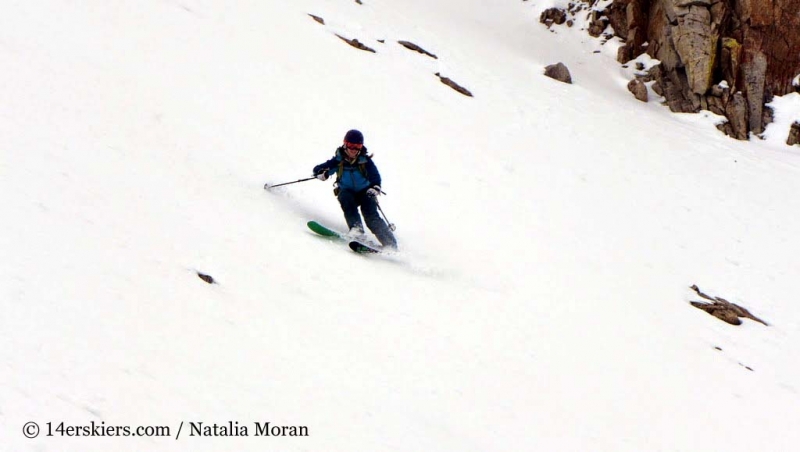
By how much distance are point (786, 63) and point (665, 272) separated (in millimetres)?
14972

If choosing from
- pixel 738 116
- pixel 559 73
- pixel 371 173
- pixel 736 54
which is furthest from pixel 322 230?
pixel 736 54

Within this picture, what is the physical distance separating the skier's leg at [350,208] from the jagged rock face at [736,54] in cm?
1670

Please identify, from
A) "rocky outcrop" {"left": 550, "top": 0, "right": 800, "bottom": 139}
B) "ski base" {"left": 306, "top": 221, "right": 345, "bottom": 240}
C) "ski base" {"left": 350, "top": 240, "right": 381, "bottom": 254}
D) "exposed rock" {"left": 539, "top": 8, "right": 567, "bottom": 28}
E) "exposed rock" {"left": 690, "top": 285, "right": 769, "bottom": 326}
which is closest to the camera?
"ski base" {"left": 306, "top": 221, "right": 345, "bottom": 240}

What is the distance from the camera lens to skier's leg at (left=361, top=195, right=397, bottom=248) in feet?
29.5

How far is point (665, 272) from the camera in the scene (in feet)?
37.2

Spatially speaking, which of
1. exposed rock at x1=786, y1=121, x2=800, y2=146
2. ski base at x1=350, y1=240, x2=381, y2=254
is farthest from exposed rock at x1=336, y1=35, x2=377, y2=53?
exposed rock at x1=786, y1=121, x2=800, y2=146

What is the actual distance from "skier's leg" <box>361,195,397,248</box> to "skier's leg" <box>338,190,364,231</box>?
0.53 ft

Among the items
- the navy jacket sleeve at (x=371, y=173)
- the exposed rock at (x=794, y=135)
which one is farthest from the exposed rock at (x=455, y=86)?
the exposed rock at (x=794, y=135)

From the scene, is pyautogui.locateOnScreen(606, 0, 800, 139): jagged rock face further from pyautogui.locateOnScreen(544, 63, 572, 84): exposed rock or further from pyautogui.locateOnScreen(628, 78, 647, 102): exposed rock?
pyautogui.locateOnScreen(544, 63, 572, 84): exposed rock

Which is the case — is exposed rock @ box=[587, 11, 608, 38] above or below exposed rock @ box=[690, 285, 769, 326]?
above

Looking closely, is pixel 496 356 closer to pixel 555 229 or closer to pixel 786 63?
pixel 555 229

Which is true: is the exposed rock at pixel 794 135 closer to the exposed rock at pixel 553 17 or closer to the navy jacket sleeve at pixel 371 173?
the exposed rock at pixel 553 17

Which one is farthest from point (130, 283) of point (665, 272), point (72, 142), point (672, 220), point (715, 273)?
point (672, 220)

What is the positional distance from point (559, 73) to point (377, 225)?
15.8 m
